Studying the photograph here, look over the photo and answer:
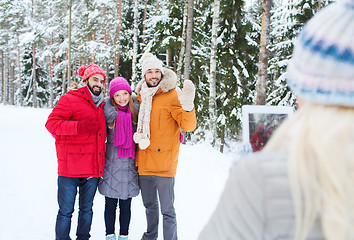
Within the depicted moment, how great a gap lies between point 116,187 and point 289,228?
9.27 ft

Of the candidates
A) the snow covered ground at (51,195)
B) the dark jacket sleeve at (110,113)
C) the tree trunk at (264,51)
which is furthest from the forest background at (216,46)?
the dark jacket sleeve at (110,113)

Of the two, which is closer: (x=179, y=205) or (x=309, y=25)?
(x=309, y=25)

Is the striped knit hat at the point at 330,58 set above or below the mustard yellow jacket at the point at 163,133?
above

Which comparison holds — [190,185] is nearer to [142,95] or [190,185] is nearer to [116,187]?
[116,187]

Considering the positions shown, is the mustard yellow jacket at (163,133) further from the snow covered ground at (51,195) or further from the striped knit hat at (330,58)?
the striped knit hat at (330,58)

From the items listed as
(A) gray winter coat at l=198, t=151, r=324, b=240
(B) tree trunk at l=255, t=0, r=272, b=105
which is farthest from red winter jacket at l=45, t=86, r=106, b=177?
(B) tree trunk at l=255, t=0, r=272, b=105

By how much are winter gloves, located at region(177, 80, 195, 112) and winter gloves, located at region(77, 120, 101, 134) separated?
3.44 feet

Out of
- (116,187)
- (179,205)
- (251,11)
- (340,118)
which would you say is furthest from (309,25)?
(251,11)

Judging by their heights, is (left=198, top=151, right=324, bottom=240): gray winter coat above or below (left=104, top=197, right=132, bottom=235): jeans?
above

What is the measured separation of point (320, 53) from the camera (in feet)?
2.59

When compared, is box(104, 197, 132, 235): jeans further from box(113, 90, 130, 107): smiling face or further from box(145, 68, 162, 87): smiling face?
box(145, 68, 162, 87): smiling face

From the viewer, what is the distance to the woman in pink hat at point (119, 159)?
3309mm

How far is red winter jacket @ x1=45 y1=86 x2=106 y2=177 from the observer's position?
3.08 meters

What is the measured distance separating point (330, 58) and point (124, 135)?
8.99ft
